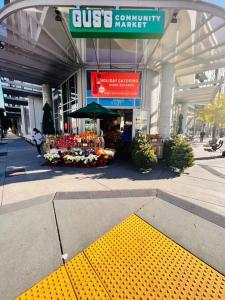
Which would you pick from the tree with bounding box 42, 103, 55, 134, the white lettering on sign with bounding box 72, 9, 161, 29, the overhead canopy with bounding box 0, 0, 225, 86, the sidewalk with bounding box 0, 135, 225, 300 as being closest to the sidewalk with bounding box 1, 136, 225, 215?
the sidewalk with bounding box 0, 135, 225, 300

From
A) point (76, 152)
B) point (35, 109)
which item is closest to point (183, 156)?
point (76, 152)

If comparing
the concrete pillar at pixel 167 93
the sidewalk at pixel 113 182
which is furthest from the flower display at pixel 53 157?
the concrete pillar at pixel 167 93

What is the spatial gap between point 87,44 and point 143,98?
14.2ft

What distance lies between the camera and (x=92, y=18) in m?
4.92

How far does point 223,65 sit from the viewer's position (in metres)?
8.67

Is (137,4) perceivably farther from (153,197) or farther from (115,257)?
(115,257)

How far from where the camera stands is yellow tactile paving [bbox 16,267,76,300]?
5.94 ft

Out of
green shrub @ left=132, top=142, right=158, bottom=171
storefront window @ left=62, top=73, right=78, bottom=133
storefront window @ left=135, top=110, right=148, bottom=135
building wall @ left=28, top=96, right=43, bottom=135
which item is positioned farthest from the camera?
building wall @ left=28, top=96, right=43, bottom=135

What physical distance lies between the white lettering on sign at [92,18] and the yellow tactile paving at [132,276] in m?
6.03

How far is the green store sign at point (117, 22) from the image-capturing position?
485 centimetres

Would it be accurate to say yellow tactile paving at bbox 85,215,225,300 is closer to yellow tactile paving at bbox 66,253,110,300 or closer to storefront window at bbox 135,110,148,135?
yellow tactile paving at bbox 66,253,110,300

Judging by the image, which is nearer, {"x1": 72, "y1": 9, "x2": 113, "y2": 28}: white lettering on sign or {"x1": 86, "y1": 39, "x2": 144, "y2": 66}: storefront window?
{"x1": 72, "y1": 9, "x2": 113, "y2": 28}: white lettering on sign

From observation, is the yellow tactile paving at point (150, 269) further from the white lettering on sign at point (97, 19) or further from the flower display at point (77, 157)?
the white lettering on sign at point (97, 19)

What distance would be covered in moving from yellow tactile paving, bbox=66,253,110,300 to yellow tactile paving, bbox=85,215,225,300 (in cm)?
7
